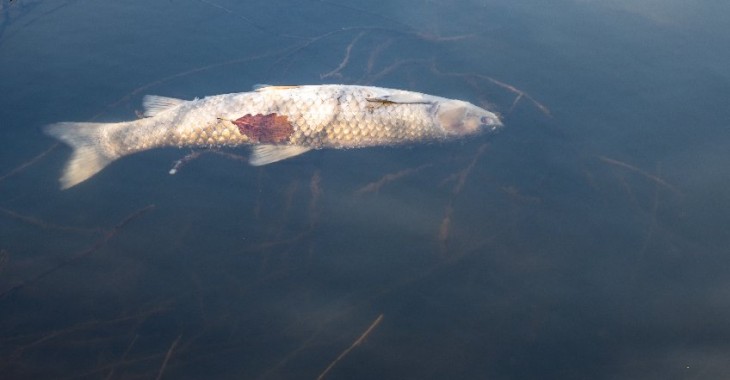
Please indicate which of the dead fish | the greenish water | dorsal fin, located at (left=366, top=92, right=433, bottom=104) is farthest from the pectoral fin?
dorsal fin, located at (left=366, top=92, right=433, bottom=104)

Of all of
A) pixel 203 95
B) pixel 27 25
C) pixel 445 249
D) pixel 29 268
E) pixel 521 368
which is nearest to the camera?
pixel 521 368

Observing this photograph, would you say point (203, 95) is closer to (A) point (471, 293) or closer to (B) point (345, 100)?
(B) point (345, 100)

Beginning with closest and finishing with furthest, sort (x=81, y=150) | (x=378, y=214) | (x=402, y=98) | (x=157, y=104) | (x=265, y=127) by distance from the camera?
(x=378, y=214), (x=81, y=150), (x=265, y=127), (x=157, y=104), (x=402, y=98)

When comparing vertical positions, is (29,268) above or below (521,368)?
above

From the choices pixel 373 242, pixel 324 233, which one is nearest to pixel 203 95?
pixel 324 233

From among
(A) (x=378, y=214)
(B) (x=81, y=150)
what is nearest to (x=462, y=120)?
(A) (x=378, y=214)

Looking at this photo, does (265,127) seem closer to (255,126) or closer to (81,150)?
(255,126)

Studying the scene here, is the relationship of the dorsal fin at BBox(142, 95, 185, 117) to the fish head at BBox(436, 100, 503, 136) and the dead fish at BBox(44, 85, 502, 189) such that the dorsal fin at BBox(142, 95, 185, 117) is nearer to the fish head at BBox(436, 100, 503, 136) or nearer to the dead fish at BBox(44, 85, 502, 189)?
the dead fish at BBox(44, 85, 502, 189)
